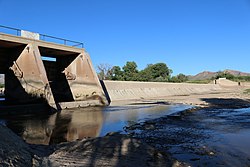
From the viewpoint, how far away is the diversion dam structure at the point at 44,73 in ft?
66.8

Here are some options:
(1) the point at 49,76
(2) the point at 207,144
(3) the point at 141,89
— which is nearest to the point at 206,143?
(2) the point at 207,144

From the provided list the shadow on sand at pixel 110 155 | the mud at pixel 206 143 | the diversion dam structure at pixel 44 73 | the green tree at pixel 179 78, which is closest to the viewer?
the shadow on sand at pixel 110 155

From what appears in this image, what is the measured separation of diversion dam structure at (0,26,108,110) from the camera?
20364mm

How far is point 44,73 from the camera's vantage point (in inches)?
812

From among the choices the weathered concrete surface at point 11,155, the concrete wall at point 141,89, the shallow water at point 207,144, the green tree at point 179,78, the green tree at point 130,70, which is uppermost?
the green tree at point 130,70

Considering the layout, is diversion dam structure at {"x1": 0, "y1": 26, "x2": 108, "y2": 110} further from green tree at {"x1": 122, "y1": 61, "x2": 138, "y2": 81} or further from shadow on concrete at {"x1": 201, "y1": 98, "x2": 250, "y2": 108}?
green tree at {"x1": 122, "y1": 61, "x2": 138, "y2": 81}

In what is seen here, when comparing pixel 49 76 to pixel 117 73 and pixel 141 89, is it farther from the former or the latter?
pixel 117 73

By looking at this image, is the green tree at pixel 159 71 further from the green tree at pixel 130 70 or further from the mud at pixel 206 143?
the mud at pixel 206 143

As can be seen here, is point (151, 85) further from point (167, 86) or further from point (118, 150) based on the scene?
point (118, 150)

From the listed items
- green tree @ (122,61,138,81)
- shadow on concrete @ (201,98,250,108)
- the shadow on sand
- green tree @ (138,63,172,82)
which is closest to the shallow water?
the shadow on sand

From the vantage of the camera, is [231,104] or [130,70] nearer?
[231,104]

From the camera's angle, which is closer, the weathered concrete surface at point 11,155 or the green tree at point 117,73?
the weathered concrete surface at point 11,155

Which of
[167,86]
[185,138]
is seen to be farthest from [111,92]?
[185,138]

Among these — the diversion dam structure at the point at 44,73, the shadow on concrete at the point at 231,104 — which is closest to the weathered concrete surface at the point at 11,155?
the diversion dam structure at the point at 44,73
